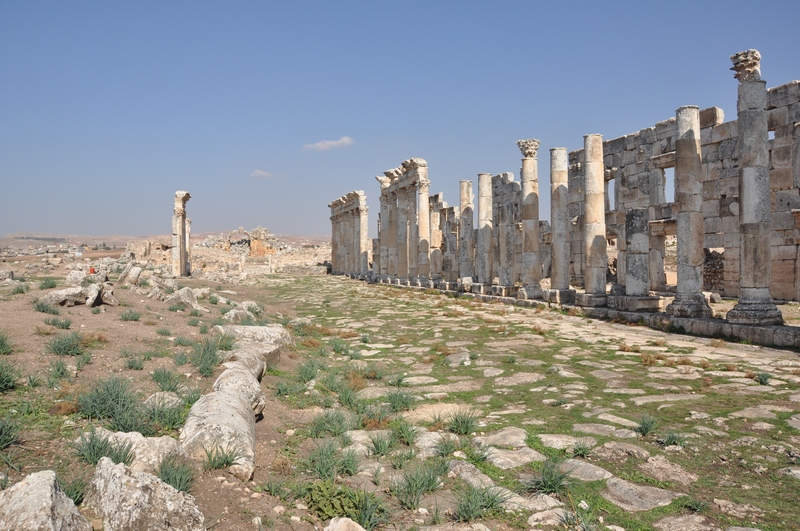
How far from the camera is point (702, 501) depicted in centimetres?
378

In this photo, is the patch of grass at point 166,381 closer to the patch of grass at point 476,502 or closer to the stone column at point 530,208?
the patch of grass at point 476,502

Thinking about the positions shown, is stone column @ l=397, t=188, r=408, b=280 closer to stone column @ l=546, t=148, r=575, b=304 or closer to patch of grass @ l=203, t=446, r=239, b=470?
stone column @ l=546, t=148, r=575, b=304

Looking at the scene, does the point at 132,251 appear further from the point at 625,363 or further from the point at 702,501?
the point at 702,501

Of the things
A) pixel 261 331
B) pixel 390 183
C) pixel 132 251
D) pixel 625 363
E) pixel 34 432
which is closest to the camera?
pixel 34 432

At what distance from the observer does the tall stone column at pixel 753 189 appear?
11.3 metres

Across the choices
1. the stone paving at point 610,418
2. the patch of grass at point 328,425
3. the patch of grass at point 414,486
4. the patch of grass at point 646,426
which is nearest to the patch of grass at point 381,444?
the stone paving at point 610,418

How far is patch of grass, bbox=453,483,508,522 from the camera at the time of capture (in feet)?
11.7

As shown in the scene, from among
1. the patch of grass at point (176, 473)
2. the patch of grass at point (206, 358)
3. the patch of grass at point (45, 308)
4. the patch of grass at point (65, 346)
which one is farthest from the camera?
the patch of grass at point (45, 308)

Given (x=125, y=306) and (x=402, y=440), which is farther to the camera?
(x=125, y=306)

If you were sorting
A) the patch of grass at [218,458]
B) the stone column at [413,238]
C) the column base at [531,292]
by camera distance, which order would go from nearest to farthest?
1. the patch of grass at [218,458]
2. the column base at [531,292]
3. the stone column at [413,238]

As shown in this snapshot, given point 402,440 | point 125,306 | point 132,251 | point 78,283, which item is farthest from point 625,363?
point 132,251

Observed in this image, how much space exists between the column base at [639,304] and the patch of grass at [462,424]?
10248mm

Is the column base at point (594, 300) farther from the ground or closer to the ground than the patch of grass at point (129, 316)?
closer to the ground

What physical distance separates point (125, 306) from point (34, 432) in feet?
23.5
